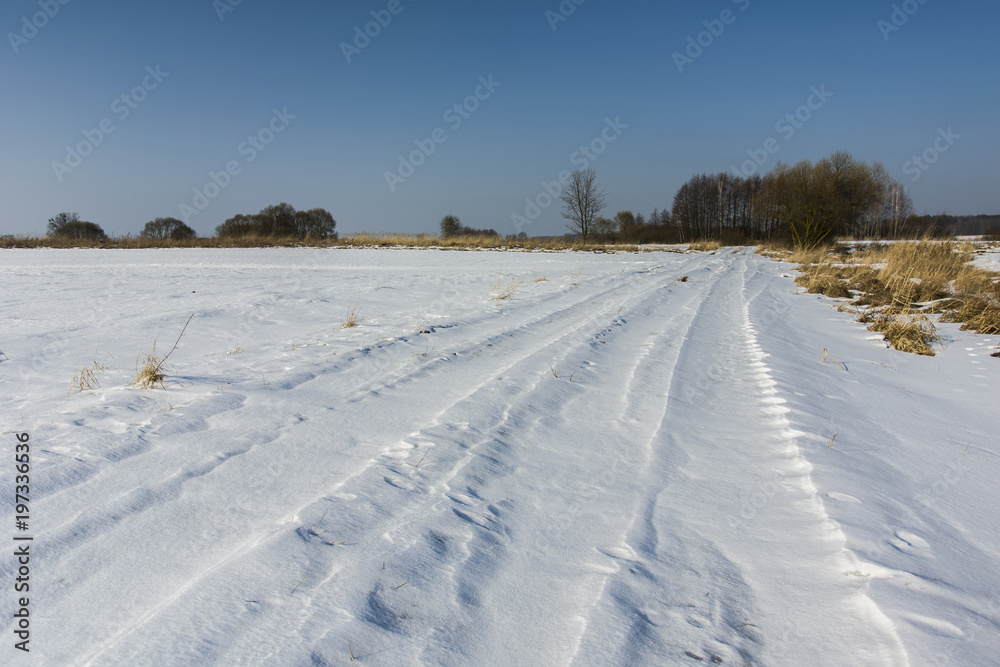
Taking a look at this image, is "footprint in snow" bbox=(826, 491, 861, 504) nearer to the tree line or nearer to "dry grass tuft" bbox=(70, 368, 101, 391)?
"dry grass tuft" bbox=(70, 368, 101, 391)

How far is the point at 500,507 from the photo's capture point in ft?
6.79

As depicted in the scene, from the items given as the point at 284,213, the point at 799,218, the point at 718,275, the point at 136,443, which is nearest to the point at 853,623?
the point at 136,443

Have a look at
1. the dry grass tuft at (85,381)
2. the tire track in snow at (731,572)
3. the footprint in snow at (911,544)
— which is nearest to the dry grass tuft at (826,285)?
the tire track in snow at (731,572)

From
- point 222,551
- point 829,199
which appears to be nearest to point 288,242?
point 222,551

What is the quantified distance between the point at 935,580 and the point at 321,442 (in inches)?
102

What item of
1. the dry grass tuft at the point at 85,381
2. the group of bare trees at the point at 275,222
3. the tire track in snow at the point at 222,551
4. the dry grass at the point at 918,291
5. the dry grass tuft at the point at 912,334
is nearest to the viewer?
the tire track in snow at the point at 222,551

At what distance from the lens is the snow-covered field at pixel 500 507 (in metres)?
1.39

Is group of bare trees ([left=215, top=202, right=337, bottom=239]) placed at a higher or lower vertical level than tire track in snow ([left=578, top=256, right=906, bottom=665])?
higher

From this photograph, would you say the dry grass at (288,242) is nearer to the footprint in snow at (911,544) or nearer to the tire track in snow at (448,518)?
the tire track in snow at (448,518)

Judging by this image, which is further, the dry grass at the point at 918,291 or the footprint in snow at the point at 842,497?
the dry grass at the point at 918,291

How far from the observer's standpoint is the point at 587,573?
66.2 inches

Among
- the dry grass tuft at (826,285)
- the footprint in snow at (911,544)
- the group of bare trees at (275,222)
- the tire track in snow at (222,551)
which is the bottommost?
the footprint in snow at (911,544)

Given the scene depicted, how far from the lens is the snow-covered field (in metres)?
1.39

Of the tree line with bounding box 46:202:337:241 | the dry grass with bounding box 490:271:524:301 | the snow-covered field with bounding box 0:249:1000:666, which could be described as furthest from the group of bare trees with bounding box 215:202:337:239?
the snow-covered field with bounding box 0:249:1000:666
